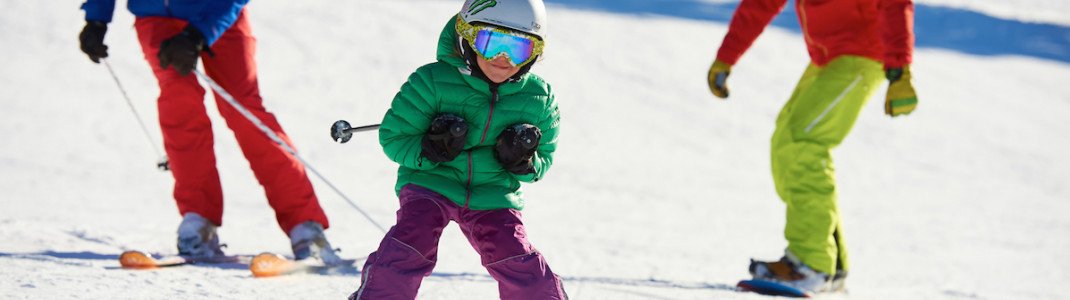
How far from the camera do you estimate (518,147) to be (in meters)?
3.28

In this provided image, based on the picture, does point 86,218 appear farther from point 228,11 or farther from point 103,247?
point 228,11

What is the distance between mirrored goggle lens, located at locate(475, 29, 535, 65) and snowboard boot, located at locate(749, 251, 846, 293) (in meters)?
2.14

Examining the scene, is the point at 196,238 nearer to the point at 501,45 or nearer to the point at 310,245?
the point at 310,245

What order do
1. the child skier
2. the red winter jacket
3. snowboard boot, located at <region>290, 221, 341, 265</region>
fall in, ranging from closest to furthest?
the child skier → snowboard boot, located at <region>290, 221, 341, 265</region> → the red winter jacket

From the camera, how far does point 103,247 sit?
4.91 m

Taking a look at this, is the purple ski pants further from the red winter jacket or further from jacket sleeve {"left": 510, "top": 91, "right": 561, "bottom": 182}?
the red winter jacket

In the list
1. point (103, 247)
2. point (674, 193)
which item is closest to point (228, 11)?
point (103, 247)

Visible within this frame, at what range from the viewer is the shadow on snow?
1561cm

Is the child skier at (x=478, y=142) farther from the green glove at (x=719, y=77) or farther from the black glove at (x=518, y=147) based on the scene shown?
the green glove at (x=719, y=77)

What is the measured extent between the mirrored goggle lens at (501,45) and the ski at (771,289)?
205 centimetres

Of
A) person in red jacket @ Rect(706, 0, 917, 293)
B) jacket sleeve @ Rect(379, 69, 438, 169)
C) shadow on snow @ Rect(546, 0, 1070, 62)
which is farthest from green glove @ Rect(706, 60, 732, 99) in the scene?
shadow on snow @ Rect(546, 0, 1070, 62)

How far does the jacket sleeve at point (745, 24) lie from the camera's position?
5.38 meters

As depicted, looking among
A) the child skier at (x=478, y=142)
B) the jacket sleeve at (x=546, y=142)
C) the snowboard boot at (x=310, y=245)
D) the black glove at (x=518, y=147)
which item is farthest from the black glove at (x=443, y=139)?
the snowboard boot at (x=310, y=245)

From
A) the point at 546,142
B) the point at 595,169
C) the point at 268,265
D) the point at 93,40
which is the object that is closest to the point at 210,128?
the point at 93,40
